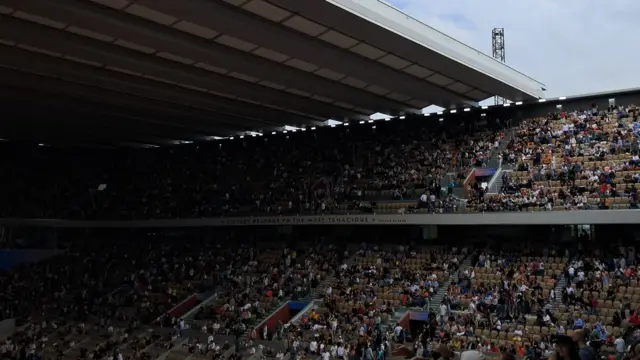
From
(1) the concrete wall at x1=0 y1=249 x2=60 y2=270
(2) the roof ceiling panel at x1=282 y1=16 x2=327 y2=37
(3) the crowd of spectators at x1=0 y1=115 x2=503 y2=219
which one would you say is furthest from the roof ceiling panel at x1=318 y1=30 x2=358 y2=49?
(1) the concrete wall at x1=0 y1=249 x2=60 y2=270

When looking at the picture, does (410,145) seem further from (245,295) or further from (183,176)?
(183,176)

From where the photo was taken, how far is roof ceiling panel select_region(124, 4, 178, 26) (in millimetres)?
22844

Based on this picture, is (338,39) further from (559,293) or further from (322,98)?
(559,293)

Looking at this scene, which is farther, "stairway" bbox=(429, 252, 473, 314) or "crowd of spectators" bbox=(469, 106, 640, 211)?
"stairway" bbox=(429, 252, 473, 314)

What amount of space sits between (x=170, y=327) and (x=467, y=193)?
17176mm

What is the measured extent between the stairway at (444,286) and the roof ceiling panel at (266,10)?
46.3ft

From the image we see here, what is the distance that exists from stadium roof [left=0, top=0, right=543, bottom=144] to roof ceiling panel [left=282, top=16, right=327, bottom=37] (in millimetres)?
43

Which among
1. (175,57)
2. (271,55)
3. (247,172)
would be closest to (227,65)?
(271,55)

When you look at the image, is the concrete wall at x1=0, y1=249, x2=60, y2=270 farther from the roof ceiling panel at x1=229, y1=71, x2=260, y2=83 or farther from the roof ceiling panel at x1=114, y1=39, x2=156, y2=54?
the roof ceiling panel at x1=114, y1=39, x2=156, y2=54

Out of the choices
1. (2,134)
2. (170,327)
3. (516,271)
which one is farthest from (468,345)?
(2,134)

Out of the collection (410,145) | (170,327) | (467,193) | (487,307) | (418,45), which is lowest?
(170,327)

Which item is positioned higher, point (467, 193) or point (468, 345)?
point (467, 193)

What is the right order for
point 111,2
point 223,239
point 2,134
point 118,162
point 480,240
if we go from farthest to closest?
1. point 118,162
2. point 2,134
3. point 223,239
4. point 480,240
5. point 111,2

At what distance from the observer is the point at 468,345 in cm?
2361
